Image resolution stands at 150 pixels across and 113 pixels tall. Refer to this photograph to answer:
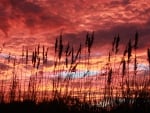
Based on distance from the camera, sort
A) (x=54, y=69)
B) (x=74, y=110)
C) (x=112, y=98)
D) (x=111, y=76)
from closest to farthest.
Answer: (x=74, y=110)
(x=112, y=98)
(x=111, y=76)
(x=54, y=69)

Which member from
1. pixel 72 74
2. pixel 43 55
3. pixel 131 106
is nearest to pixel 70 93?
pixel 72 74

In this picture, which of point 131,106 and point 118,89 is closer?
point 131,106

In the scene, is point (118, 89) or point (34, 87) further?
point (34, 87)

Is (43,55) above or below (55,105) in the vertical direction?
above

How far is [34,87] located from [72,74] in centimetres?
149

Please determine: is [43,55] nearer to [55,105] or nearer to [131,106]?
[55,105]

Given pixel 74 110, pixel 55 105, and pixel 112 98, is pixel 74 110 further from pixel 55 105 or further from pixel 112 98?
pixel 112 98

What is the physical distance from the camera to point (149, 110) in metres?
9.16

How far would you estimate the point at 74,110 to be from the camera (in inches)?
384

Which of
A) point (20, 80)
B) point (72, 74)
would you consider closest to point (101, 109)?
point (72, 74)

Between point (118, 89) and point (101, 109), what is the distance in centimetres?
220

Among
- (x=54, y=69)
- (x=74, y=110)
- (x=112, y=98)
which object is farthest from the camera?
(x=54, y=69)

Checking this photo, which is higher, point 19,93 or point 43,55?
point 43,55

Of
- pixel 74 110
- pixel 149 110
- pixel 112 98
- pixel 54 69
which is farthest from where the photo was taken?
pixel 54 69
